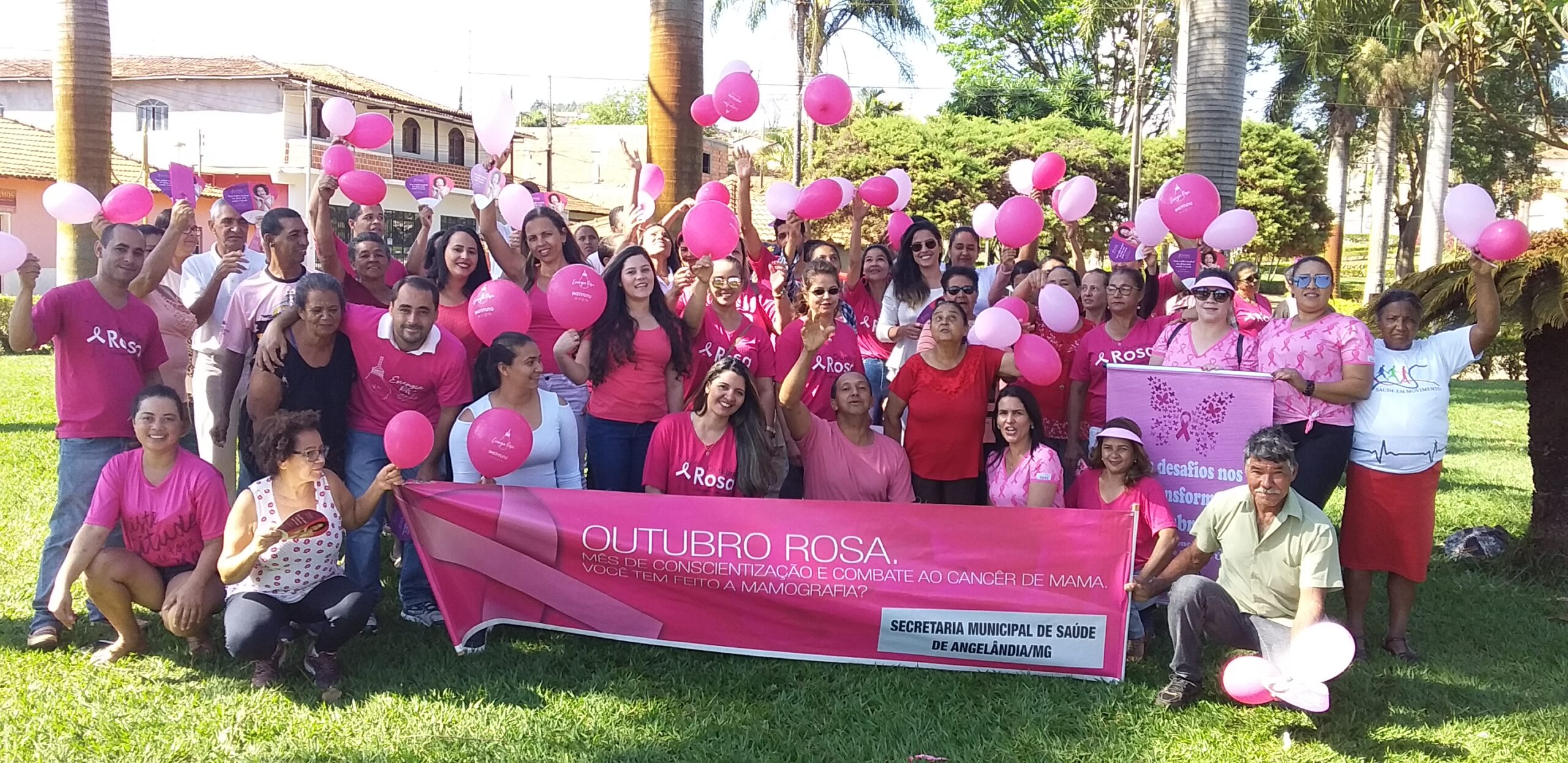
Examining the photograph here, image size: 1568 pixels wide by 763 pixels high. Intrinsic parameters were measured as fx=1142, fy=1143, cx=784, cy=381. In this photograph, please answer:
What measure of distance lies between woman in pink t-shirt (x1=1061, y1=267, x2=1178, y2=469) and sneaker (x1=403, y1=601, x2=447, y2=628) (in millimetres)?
3085

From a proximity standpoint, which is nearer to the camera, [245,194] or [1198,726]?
[1198,726]

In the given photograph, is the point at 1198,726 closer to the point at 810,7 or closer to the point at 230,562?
the point at 230,562

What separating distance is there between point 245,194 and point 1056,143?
24703 millimetres

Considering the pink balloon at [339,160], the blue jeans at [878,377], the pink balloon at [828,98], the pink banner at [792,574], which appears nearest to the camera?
the pink banner at [792,574]

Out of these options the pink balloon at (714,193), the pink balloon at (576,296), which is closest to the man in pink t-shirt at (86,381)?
the pink balloon at (576,296)

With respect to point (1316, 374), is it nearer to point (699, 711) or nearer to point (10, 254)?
point (699, 711)

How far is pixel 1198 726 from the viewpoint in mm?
4203

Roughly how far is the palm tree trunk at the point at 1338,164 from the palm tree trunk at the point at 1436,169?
21.0ft

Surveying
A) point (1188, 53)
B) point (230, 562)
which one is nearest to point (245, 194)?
point (230, 562)

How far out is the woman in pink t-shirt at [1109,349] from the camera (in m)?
5.53

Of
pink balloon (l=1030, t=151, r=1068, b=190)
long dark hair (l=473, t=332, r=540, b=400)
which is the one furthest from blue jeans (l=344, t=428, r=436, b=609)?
pink balloon (l=1030, t=151, r=1068, b=190)

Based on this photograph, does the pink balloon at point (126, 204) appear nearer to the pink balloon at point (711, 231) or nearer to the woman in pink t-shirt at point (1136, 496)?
the pink balloon at point (711, 231)

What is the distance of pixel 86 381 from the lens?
4891mm

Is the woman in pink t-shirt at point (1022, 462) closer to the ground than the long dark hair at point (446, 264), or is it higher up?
closer to the ground
